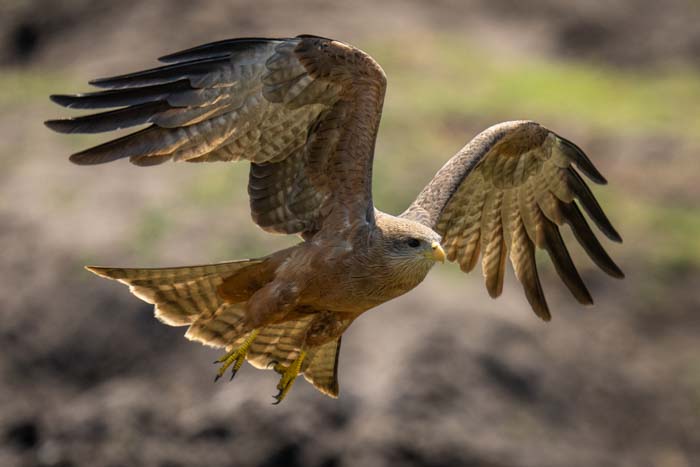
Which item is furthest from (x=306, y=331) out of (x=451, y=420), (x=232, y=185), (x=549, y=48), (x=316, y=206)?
(x=549, y=48)

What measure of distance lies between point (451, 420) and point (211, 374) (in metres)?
2.69

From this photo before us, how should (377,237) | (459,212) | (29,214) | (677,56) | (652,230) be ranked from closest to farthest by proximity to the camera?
1. (377,237)
2. (459,212)
3. (29,214)
4. (652,230)
5. (677,56)

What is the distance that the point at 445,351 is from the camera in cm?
1528

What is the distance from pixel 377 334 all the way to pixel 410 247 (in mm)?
6577

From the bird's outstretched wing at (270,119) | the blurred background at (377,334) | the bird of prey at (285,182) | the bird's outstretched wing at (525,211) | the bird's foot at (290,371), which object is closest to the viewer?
the bird's outstretched wing at (270,119)

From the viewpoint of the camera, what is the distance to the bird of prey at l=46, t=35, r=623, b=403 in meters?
8.51

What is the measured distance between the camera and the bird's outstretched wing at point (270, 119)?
27.3ft

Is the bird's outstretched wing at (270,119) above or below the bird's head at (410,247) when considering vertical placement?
above

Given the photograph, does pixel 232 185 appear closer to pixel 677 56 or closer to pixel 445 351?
pixel 445 351

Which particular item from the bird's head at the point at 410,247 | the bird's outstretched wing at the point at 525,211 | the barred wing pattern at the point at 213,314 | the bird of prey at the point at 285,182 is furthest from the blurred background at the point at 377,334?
the bird's head at the point at 410,247

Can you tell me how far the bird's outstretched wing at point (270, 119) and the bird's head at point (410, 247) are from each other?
0.29m

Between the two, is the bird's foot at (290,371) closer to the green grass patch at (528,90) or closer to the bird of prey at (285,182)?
the bird of prey at (285,182)

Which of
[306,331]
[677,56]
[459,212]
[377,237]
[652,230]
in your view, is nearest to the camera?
[377,237]

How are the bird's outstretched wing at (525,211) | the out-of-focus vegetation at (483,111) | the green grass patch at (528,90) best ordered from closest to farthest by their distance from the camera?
the bird's outstretched wing at (525,211) < the out-of-focus vegetation at (483,111) < the green grass patch at (528,90)
